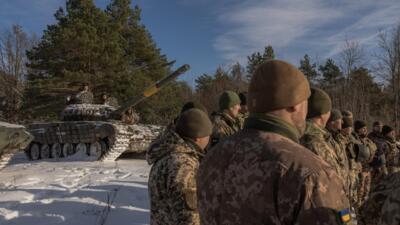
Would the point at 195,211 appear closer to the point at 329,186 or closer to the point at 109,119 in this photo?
the point at 329,186

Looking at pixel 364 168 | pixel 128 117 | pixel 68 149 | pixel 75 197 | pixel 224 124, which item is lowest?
pixel 75 197

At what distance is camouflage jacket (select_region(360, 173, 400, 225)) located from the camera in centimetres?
176

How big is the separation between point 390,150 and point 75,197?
6.10m

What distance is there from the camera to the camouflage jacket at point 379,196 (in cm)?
176

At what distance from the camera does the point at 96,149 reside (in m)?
14.5

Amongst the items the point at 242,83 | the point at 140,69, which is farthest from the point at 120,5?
the point at 242,83

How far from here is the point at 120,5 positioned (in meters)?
33.1

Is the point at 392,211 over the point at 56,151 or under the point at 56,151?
over

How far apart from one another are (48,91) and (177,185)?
987 inches

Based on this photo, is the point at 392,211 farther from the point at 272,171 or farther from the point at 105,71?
the point at 105,71

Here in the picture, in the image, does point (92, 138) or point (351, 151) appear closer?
point (351, 151)

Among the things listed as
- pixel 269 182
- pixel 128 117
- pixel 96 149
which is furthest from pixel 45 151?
pixel 269 182

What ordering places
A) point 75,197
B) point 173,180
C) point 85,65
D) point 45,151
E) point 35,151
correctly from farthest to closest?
point 85,65, point 35,151, point 45,151, point 75,197, point 173,180

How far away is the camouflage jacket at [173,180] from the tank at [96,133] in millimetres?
10345
